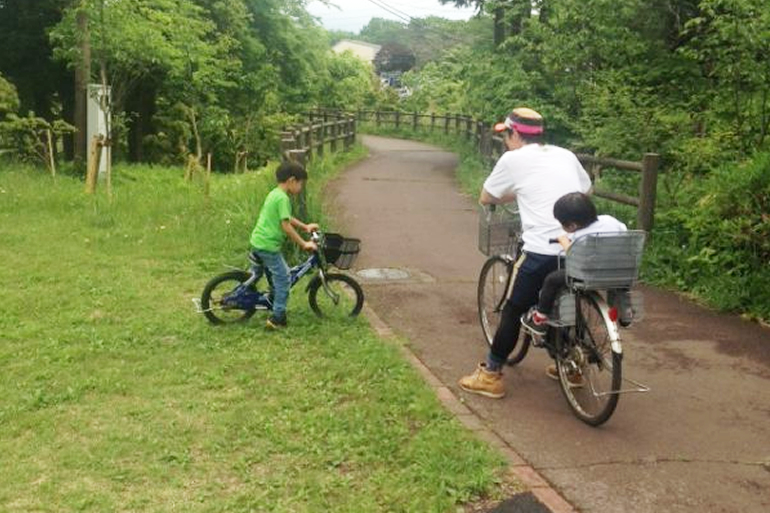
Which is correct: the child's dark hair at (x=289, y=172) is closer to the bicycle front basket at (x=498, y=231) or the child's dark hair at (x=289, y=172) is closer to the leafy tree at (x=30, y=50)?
the bicycle front basket at (x=498, y=231)

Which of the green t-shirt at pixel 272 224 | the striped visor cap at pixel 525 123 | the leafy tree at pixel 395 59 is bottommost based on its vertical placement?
the green t-shirt at pixel 272 224

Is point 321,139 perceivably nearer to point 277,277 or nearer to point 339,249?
point 339,249

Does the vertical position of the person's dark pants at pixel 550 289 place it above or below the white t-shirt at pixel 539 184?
below

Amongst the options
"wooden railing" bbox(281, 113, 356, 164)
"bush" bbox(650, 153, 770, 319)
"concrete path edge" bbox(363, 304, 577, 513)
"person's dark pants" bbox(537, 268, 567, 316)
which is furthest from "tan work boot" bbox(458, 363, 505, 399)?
"wooden railing" bbox(281, 113, 356, 164)

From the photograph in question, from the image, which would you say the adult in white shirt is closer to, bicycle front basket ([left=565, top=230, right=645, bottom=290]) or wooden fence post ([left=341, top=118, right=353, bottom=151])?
bicycle front basket ([left=565, top=230, right=645, bottom=290])

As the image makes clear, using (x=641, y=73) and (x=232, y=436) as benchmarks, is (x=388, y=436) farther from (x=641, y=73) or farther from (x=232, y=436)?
(x=641, y=73)

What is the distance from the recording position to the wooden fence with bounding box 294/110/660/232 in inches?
341

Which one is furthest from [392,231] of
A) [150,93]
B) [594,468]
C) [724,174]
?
[150,93]

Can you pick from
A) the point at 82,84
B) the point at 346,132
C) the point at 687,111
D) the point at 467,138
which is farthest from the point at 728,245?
the point at 467,138

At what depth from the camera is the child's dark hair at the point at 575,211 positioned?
14.3 ft

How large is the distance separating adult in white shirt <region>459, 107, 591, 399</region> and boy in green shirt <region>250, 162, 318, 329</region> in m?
1.75

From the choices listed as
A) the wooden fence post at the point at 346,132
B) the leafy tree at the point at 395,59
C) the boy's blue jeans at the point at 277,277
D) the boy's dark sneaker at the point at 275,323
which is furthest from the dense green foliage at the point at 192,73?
the leafy tree at the point at 395,59

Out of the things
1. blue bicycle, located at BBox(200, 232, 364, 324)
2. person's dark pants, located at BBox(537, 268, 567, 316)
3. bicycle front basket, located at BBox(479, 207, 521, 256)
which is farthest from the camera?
blue bicycle, located at BBox(200, 232, 364, 324)

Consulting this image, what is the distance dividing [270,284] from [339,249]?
0.61 metres
